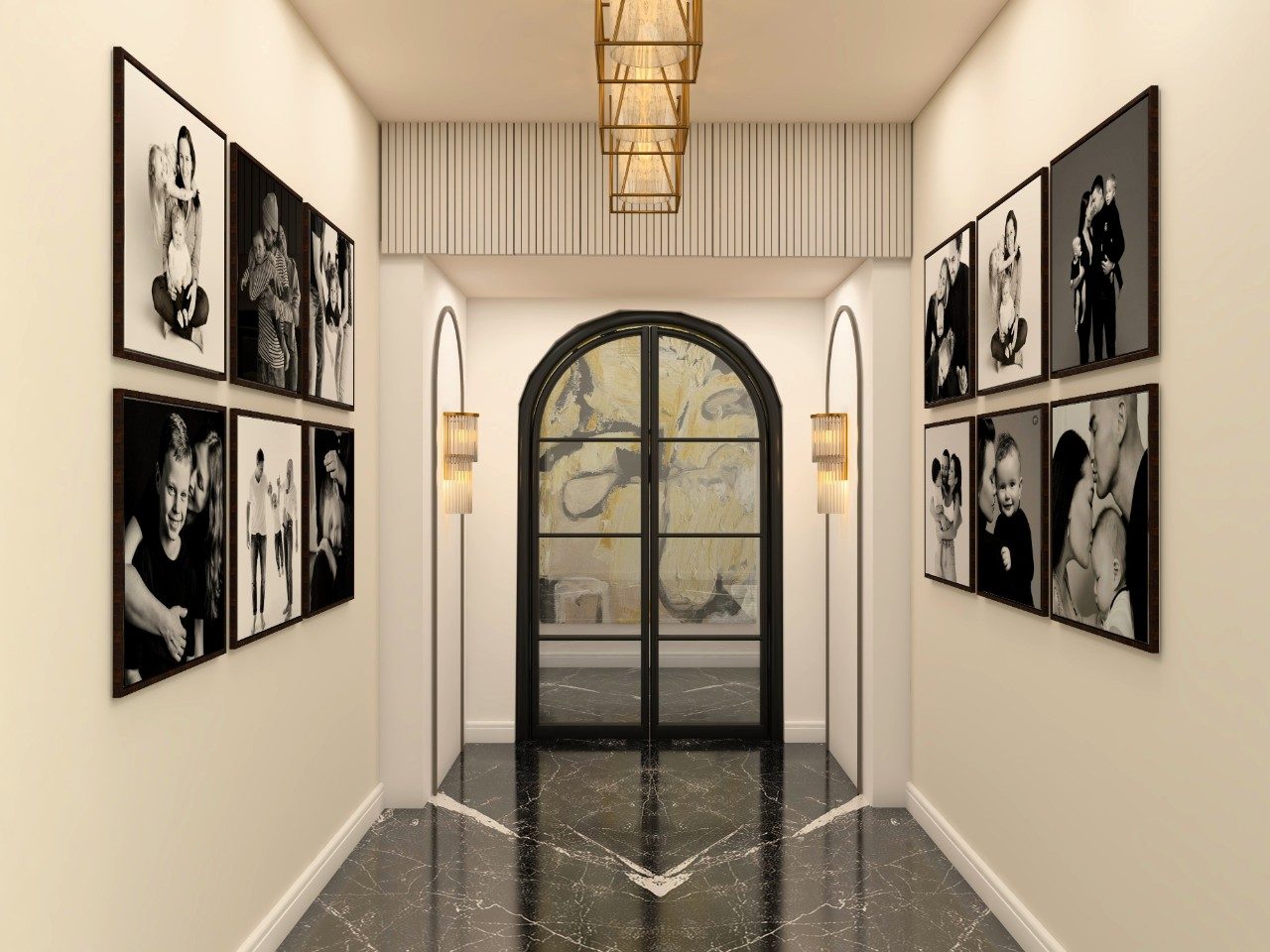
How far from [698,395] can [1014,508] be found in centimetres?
272

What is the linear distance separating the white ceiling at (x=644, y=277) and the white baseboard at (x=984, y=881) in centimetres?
248

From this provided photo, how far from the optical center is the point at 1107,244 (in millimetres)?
2531

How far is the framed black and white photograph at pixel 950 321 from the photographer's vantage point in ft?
11.7

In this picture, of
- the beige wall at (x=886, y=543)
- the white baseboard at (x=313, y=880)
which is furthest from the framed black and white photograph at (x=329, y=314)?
the beige wall at (x=886, y=543)

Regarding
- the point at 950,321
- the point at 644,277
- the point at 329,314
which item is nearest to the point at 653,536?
the point at 644,277

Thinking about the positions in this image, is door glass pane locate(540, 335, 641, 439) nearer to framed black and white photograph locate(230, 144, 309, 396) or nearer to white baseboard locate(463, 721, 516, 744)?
white baseboard locate(463, 721, 516, 744)

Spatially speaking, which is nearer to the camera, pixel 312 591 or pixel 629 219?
pixel 312 591

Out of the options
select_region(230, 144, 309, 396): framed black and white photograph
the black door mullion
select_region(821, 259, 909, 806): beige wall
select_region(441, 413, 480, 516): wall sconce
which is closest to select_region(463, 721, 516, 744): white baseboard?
the black door mullion

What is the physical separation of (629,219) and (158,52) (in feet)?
7.94
